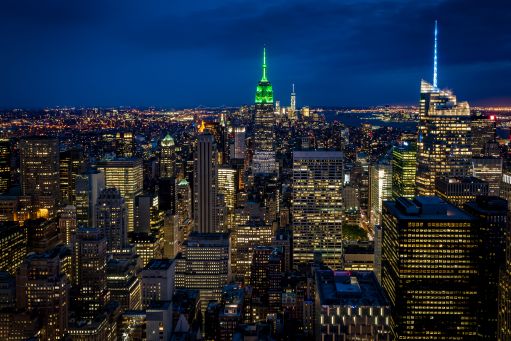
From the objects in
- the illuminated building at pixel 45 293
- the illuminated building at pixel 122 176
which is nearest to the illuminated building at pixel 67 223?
the illuminated building at pixel 122 176

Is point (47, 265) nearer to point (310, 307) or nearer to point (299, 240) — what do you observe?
point (310, 307)

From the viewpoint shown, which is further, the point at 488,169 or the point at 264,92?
the point at 264,92

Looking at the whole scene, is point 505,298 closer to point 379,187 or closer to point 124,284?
point 124,284

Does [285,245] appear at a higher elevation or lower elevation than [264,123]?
lower

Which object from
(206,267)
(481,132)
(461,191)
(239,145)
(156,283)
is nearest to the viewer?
(156,283)

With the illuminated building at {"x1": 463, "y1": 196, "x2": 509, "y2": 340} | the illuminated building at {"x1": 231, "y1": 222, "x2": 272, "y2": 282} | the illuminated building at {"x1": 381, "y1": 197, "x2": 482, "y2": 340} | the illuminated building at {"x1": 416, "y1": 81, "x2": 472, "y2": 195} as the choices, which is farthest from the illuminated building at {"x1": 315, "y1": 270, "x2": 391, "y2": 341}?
the illuminated building at {"x1": 416, "y1": 81, "x2": 472, "y2": 195}

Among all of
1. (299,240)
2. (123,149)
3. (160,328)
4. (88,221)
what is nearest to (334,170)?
(299,240)

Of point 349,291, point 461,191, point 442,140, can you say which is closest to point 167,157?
point 442,140
